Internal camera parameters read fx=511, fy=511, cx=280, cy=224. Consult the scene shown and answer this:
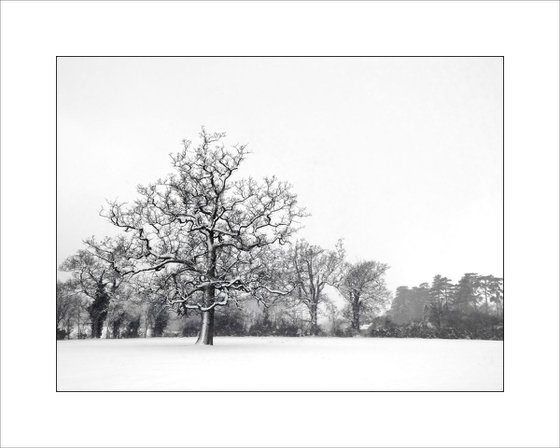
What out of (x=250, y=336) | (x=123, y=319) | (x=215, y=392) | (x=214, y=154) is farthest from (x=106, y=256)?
(x=215, y=392)

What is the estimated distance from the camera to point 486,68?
1572cm

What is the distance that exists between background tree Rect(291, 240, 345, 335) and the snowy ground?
7.31 metres

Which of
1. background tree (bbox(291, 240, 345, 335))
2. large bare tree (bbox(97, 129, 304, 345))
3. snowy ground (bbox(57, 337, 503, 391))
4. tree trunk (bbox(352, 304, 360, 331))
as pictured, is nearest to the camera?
snowy ground (bbox(57, 337, 503, 391))

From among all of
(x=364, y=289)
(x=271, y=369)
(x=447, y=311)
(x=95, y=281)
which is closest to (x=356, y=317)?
(x=364, y=289)

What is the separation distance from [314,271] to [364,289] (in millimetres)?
2840

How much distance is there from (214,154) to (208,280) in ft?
16.1

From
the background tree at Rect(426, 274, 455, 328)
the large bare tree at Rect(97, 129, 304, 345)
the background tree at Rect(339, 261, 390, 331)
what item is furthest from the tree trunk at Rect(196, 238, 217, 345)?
the background tree at Rect(426, 274, 455, 328)

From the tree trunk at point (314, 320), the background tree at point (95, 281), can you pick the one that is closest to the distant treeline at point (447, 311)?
the tree trunk at point (314, 320)

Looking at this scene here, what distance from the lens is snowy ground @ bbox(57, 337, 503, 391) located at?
12.6 metres

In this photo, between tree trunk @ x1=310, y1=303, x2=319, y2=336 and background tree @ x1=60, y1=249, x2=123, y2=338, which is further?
tree trunk @ x1=310, y1=303, x2=319, y2=336

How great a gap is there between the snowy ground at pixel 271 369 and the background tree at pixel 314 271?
24.0 feet

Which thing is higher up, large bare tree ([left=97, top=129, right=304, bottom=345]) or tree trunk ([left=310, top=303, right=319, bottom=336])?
large bare tree ([left=97, top=129, right=304, bottom=345])

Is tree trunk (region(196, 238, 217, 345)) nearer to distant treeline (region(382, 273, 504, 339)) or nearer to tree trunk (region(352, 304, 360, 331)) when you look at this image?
distant treeline (region(382, 273, 504, 339))

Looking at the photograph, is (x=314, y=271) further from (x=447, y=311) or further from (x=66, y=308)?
(x=66, y=308)
